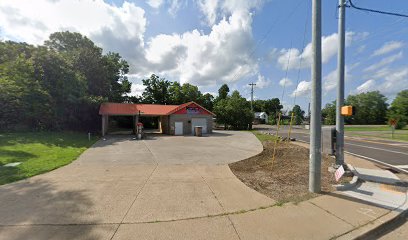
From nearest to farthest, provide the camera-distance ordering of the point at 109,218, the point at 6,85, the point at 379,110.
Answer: the point at 109,218 → the point at 6,85 → the point at 379,110

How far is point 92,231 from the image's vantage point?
3.72 meters

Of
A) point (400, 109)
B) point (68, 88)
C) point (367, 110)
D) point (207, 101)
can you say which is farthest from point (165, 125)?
point (367, 110)

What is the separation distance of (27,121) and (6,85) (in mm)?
5466

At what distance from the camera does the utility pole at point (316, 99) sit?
5777mm

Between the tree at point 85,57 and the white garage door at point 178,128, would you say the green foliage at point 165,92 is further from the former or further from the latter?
the white garage door at point 178,128

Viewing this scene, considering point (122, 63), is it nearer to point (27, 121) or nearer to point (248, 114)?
point (27, 121)

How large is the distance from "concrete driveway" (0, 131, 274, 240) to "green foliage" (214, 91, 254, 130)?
33124 millimetres

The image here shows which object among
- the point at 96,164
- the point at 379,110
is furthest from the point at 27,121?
the point at 379,110

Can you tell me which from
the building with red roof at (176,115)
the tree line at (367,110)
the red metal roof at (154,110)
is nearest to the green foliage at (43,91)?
the building with red roof at (176,115)

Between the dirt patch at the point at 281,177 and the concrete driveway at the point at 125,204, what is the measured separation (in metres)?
0.43

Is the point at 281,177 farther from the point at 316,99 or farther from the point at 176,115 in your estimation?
the point at 176,115

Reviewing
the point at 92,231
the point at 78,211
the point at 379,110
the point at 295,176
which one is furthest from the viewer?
the point at 379,110

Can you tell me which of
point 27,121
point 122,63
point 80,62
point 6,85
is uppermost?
point 122,63

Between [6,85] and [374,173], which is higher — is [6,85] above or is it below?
above
